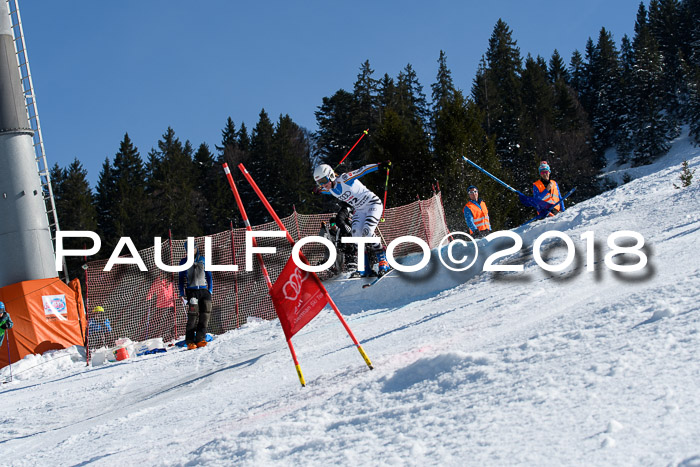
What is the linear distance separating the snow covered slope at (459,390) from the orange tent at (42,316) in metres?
6.25

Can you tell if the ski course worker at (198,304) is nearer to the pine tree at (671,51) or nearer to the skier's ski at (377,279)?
the skier's ski at (377,279)

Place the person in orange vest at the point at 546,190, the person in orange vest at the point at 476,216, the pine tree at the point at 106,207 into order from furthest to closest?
the pine tree at the point at 106,207 → the person in orange vest at the point at 546,190 → the person in orange vest at the point at 476,216

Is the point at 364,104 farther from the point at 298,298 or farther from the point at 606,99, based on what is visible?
the point at 298,298

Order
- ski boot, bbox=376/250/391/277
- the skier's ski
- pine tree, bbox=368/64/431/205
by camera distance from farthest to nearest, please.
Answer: pine tree, bbox=368/64/431/205 < the skier's ski < ski boot, bbox=376/250/391/277

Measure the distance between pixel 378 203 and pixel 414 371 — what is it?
610 centimetres

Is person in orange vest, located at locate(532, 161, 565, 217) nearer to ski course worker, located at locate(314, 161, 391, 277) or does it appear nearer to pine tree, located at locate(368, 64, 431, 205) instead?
ski course worker, located at locate(314, 161, 391, 277)

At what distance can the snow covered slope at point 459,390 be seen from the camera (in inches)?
Result: 110

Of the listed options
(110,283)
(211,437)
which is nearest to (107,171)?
(110,283)

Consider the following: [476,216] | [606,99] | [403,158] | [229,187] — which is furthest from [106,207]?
[606,99]

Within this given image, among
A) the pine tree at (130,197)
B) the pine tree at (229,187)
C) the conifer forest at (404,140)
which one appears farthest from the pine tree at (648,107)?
the pine tree at (130,197)

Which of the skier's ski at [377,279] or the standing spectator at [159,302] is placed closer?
the skier's ski at [377,279]

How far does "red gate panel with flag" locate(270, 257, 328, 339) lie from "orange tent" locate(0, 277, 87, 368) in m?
11.6

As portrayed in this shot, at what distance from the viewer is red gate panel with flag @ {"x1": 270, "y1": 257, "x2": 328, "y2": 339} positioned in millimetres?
5367

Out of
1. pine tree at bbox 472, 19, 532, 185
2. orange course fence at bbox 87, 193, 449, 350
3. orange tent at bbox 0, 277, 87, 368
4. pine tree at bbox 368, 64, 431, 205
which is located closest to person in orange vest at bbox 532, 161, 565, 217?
orange course fence at bbox 87, 193, 449, 350
